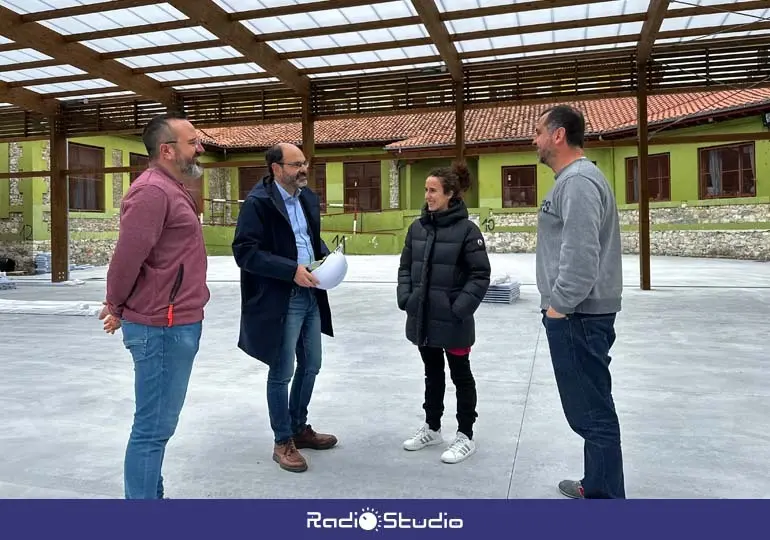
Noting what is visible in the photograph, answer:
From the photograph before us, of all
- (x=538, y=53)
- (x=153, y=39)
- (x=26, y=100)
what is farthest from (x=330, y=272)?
(x=26, y=100)

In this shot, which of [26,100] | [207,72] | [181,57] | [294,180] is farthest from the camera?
[26,100]

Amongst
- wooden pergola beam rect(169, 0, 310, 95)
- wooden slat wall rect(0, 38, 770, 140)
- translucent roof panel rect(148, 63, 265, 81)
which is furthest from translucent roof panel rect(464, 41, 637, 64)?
translucent roof panel rect(148, 63, 265, 81)

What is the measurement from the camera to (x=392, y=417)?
3887mm

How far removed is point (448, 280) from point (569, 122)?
1030mm

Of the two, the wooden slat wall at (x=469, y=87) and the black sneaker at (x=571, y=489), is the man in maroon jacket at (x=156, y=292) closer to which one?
the black sneaker at (x=571, y=489)

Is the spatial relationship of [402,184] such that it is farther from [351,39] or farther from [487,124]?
[351,39]

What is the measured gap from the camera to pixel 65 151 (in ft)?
44.0

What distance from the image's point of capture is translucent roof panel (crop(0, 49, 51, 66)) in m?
10.1

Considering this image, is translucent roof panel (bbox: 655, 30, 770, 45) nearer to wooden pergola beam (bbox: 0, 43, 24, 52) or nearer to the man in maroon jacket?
the man in maroon jacket

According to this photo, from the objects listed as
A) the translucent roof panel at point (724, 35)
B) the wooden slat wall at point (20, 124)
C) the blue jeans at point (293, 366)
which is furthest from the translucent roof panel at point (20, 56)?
the translucent roof panel at point (724, 35)

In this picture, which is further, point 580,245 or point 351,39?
point 351,39

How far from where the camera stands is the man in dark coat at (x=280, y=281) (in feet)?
9.73

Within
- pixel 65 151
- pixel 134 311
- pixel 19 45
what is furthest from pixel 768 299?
pixel 65 151

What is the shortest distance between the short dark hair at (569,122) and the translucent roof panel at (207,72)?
913cm
